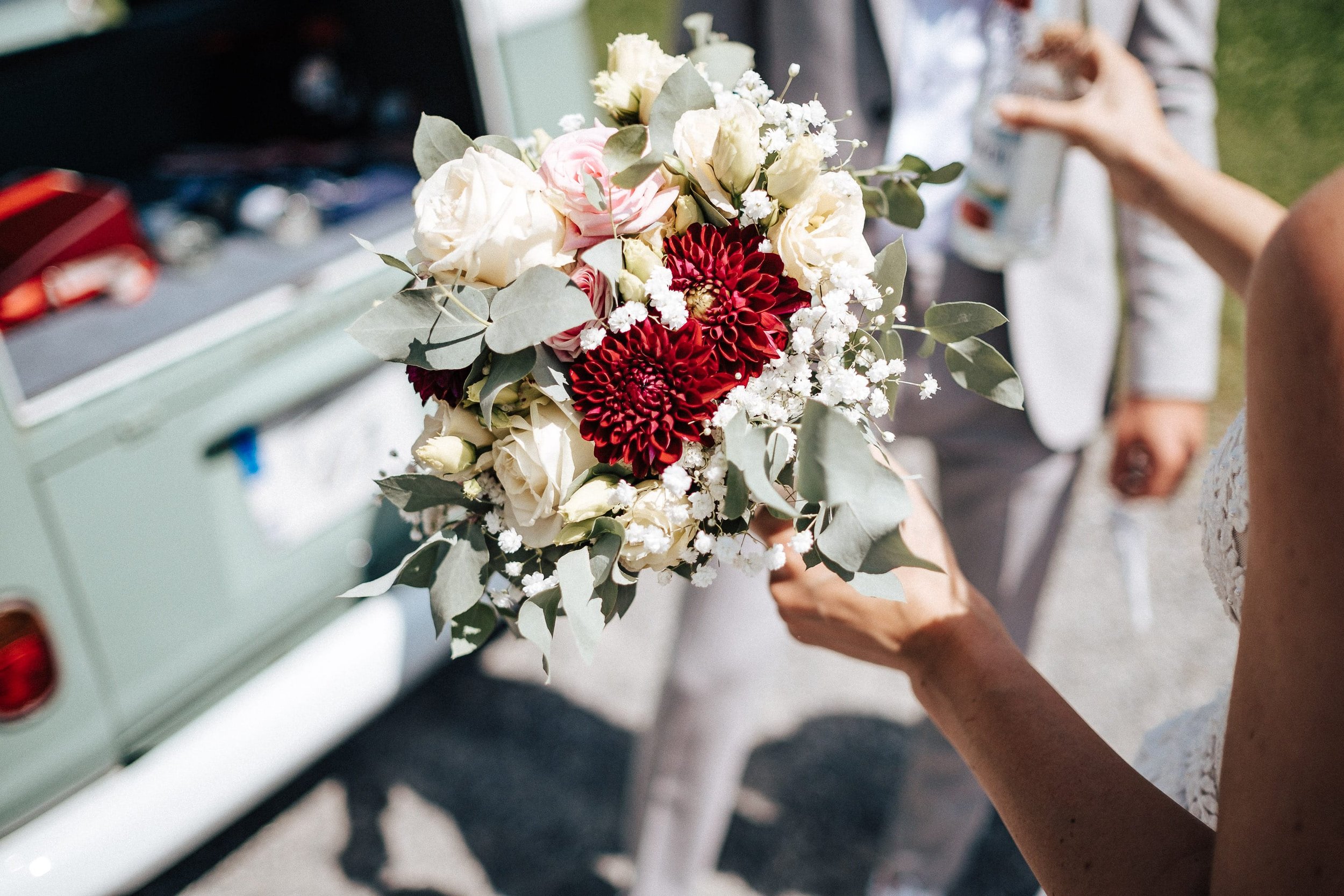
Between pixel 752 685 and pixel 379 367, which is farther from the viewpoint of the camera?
pixel 379 367

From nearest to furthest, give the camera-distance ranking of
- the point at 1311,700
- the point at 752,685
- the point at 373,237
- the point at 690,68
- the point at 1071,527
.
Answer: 1. the point at 1311,700
2. the point at 690,68
3. the point at 752,685
4. the point at 373,237
5. the point at 1071,527

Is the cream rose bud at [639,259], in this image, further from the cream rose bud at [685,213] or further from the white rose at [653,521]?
the white rose at [653,521]

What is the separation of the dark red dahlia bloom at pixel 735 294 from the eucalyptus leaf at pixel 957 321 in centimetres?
17

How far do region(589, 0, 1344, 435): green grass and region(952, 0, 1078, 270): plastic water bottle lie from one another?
11.4 ft

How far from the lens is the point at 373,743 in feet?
9.17

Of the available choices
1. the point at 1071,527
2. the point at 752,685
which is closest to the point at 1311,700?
the point at 752,685

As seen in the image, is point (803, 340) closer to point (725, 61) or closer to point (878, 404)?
point (878, 404)

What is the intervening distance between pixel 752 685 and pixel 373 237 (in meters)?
1.46

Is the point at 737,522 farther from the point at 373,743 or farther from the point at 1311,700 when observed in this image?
the point at 373,743

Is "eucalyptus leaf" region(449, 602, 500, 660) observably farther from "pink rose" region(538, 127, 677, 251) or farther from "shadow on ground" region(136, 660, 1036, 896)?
"shadow on ground" region(136, 660, 1036, 896)

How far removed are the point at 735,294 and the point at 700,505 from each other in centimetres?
22

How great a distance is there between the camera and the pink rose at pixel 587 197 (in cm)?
97

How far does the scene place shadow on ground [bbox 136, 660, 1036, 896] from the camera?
2422 mm

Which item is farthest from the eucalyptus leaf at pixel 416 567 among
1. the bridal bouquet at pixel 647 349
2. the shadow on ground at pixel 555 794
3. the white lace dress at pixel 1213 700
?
the shadow on ground at pixel 555 794
